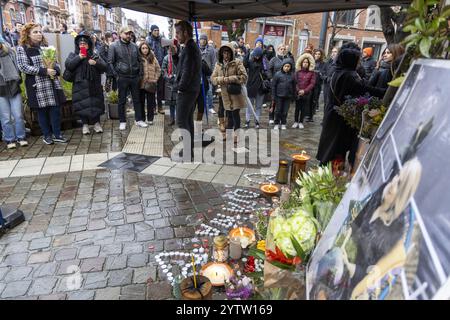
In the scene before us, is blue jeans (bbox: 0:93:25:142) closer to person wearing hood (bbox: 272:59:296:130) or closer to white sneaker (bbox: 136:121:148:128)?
white sneaker (bbox: 136:121:148:128)

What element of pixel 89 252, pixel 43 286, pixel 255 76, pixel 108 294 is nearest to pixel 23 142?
pixel 89 252

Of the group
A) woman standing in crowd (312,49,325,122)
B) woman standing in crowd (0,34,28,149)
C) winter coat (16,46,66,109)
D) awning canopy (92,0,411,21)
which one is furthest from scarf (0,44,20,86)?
woman standing in crowd (312,49,325,122)

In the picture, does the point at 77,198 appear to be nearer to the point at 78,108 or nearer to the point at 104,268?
the point at 104,268

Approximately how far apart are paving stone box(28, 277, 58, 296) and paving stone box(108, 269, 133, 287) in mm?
429

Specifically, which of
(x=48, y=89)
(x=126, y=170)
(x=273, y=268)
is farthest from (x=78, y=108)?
(x=273, y=268)

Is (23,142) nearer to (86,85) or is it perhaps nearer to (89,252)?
(86,85)

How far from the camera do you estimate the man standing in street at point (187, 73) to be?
446cm

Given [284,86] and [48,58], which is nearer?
A: [48,58]

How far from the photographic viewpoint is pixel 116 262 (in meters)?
2.74

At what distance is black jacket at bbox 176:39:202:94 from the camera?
4489 millimetres

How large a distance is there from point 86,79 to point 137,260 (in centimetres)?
443

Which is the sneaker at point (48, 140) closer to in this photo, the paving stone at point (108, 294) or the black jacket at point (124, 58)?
the black jacket at point (124, 58)

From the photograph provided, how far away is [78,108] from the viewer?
243 inches
